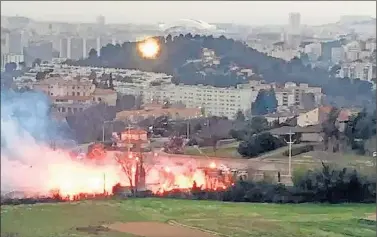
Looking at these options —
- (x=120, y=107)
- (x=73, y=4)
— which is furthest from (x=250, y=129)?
(x=73, y=4)

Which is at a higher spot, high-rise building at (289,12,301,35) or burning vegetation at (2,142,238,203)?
high-rise building at (289,12,301,35)

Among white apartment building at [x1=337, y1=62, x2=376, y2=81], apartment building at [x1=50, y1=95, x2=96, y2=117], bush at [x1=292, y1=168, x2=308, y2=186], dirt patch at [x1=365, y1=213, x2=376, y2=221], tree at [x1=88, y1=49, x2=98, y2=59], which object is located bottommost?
dirt patch at [x1=365, y1=213, x2=376, y2=221]

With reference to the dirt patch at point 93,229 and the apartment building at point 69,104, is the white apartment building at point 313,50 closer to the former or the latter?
the apartment building at point 69,104

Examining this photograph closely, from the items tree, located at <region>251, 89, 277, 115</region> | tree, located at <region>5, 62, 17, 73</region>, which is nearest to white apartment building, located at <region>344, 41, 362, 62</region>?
tree, located at <region>251, 89, 277, 115</region>

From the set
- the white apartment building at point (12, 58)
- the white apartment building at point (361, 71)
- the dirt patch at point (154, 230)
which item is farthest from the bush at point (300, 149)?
the white apartment building at point (12, 58)

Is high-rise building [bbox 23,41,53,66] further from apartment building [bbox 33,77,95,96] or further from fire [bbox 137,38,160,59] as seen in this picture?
fire [bbox 137,38,160,59]

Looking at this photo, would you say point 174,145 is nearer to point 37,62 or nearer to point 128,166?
point 128,166
